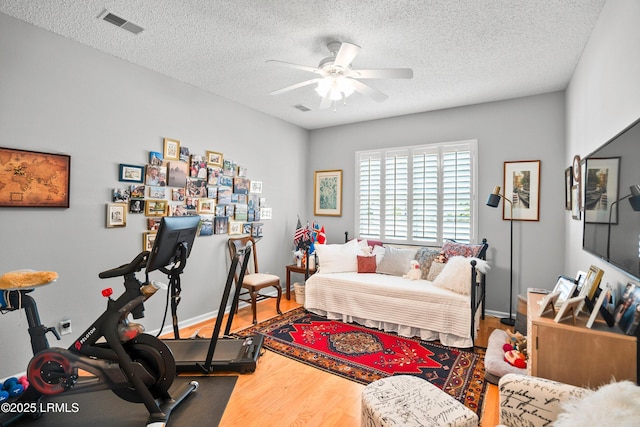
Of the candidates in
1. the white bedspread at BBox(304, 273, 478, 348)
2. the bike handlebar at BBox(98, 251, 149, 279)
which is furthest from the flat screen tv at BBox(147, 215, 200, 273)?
the white bedspread at BBox(304, 273, 478, 348)

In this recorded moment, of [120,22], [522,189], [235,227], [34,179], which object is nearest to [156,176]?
[34,179]

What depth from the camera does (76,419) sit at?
210 cm

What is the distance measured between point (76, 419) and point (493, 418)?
2758mm

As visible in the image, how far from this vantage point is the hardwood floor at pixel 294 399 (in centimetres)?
212

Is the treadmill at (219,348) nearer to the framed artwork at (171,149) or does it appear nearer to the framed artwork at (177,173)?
the framed artwork at (177,173)

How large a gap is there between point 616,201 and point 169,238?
8.62 feet

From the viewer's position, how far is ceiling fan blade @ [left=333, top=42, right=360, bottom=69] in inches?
88.9

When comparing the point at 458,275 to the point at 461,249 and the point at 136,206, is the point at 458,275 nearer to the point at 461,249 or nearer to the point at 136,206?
the point at 461,249

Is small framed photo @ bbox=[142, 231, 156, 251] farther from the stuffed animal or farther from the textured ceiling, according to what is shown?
the stuffed animal

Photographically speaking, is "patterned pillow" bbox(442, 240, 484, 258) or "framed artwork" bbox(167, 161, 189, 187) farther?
"patterned pillow" bbox(442, 240, 484, 258)

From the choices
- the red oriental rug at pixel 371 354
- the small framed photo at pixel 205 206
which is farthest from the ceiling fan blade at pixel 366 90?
the red oriental rug at pixel 371 354

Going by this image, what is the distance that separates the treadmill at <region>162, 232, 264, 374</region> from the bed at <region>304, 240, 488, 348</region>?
1166mm

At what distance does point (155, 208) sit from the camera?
3.45 metres

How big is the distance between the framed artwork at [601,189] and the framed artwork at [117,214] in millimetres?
3810
